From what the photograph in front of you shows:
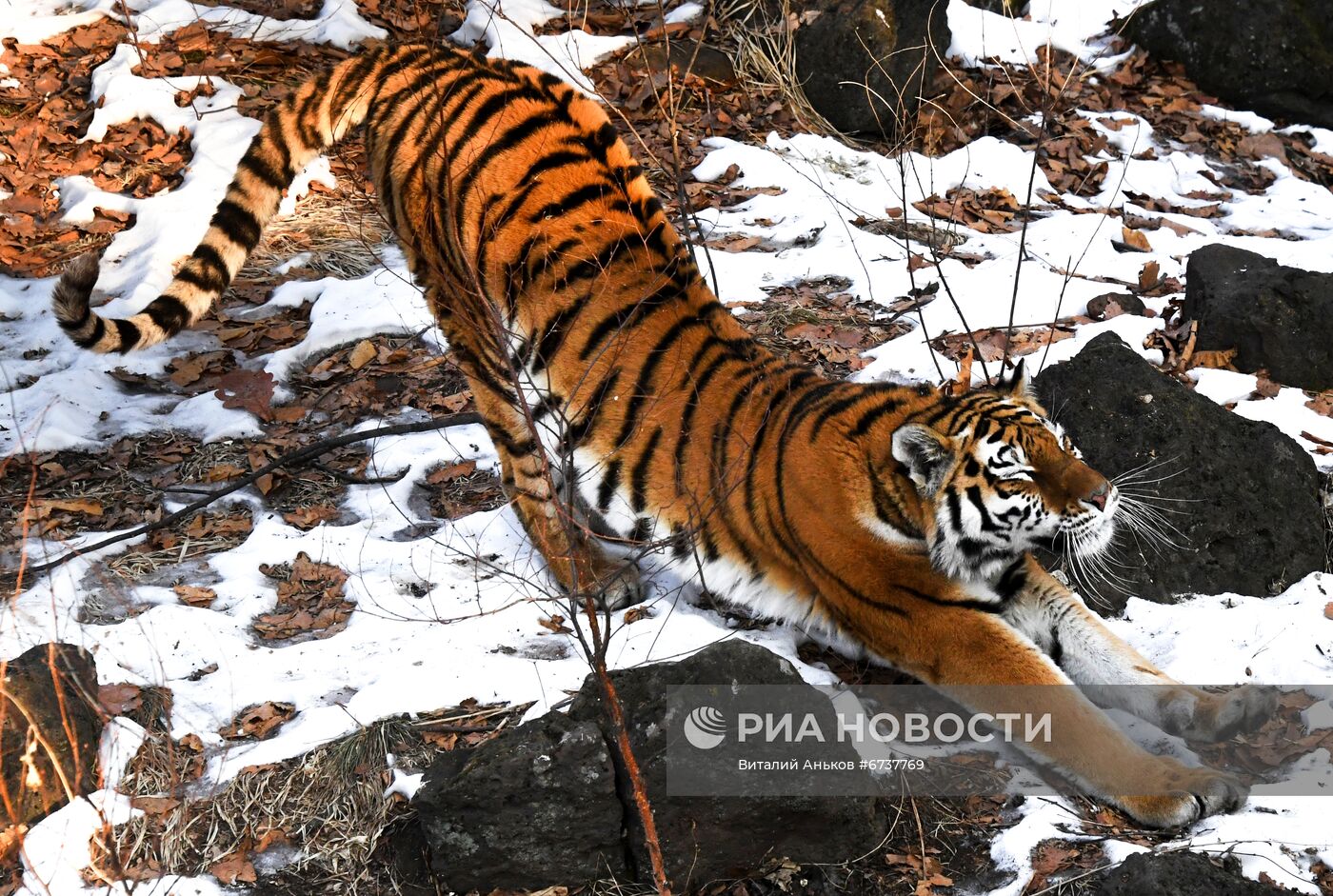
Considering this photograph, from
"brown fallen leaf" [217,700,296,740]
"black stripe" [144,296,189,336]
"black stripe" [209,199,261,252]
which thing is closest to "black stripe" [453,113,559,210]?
"black stripe" [209,199,261,252]

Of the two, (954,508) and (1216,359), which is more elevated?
(954,508)

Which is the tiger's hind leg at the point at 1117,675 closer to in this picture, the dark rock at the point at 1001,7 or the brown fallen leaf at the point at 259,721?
the brown fallen leaf at the point at 259,721

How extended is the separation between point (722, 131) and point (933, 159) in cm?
130

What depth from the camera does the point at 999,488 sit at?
3.66 meters

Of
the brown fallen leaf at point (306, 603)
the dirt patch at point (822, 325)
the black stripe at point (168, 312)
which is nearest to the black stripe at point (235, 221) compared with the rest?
the black stripe at point (168, 312)

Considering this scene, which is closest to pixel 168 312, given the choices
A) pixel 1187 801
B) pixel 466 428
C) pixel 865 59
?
pixel 466 428

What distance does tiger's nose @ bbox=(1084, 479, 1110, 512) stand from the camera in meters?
3.57

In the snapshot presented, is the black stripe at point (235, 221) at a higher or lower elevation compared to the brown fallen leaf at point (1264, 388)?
higher

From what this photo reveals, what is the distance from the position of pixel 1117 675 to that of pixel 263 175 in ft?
12.1

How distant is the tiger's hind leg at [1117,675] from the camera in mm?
3664

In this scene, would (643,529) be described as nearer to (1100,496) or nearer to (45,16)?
(1100,496)

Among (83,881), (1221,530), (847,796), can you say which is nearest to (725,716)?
(847,796)

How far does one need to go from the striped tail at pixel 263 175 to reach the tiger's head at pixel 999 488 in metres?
2.60

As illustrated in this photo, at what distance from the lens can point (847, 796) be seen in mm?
3363
